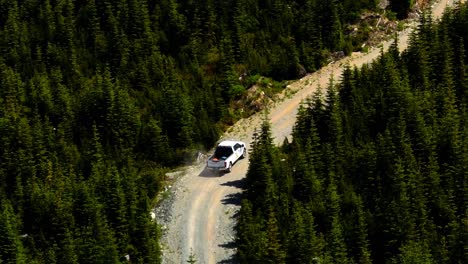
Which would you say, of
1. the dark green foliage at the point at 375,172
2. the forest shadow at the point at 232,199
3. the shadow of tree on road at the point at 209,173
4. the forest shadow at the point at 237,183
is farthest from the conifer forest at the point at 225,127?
the forest shadow at the point at 237,183

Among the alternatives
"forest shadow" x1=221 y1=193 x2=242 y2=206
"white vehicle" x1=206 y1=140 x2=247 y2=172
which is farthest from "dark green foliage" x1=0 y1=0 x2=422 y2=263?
"white vehicle" x1=206 y1=140 x2=247 y2=172

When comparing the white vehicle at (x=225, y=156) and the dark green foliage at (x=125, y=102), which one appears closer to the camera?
the dark green foliage at (x=125, y=102)

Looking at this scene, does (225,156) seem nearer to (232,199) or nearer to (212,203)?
(232,199)

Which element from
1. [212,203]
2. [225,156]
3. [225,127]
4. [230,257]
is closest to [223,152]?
[225,156]

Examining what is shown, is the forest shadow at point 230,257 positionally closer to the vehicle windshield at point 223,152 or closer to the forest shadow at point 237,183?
the forest shadow at point 237,183

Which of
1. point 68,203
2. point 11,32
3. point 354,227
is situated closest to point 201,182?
point 68,203

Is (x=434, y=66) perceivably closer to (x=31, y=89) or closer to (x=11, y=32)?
(x=31, y=89)

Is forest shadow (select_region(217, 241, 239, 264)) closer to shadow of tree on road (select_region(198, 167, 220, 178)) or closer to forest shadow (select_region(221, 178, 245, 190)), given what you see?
forest shadow (select_region(221, 178, 245, 190))
